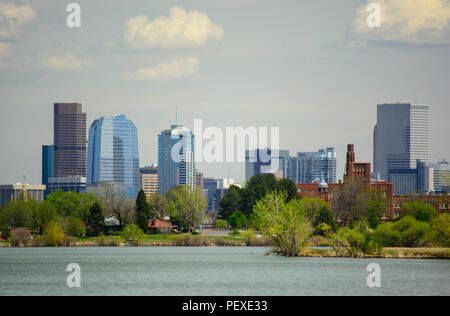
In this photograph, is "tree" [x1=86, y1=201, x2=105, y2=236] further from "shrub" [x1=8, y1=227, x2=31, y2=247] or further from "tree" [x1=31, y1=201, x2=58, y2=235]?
"shrub" [x1=8, y1=227, x2=31, y2=247]

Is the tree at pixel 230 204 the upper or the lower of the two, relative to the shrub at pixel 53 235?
upper

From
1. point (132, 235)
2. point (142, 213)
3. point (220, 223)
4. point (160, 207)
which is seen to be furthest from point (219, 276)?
point (220, 223)

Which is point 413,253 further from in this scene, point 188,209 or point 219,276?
point 188,209

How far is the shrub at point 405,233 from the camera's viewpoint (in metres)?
95.5

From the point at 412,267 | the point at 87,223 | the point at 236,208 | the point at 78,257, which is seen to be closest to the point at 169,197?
the point at 236,208

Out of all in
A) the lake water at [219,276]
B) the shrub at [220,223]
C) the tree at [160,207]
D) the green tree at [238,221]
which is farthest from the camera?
the shrub at [220,223]

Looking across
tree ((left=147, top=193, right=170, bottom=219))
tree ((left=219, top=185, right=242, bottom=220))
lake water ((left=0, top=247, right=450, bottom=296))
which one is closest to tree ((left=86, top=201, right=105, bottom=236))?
tree ((left=147, top=193, right=170, bottom=219))

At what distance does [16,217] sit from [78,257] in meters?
44.7

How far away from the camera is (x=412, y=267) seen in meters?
78.9

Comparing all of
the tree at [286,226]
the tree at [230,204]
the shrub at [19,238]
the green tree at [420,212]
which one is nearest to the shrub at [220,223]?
the tree at [230,204]

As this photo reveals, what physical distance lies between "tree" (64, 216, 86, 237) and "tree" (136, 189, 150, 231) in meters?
14.0

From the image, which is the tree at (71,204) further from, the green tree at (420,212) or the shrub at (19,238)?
the green tree at (420,212)

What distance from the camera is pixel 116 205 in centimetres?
17425

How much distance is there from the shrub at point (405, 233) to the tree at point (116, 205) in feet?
210
